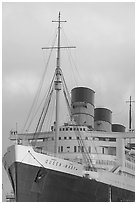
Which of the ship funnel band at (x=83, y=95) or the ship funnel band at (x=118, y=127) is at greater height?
the ship funnel band at (x=83, y=95)

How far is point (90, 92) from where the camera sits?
3975cm

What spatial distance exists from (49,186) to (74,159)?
710 centimetres

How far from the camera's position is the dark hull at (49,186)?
25.5 metres

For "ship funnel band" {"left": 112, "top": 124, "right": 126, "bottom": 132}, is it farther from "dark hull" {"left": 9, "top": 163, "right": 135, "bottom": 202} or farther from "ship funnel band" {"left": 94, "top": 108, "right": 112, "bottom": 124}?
"dark hull" {"left": 9, "top": 163, "right": 135, "bottom": 202}

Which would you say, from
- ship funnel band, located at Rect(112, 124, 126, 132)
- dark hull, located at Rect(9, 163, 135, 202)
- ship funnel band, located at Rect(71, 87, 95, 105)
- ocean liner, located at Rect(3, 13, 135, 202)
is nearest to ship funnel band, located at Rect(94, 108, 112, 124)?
ocean liner, located at Rect(3, 13, 135, 202)

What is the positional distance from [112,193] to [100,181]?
7.38 ft

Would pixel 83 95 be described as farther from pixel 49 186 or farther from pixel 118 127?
pixel 49 186

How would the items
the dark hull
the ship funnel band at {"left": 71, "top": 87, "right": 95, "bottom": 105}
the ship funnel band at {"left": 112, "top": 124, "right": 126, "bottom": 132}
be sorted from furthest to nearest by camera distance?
the ship funnel band at {"left": 112, "top": 124, "right": 126, "bottom": 132} < the ship funnel band at {"left": 71, "top": 87, "right": 95, "bottom": 105} < the dark hull

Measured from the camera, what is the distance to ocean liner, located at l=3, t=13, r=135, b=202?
85.5ft

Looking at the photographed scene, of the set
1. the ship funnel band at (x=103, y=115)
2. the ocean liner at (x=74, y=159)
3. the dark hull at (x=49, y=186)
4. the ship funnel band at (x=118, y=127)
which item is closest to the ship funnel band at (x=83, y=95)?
the ocean liner at (x=74, y=159)

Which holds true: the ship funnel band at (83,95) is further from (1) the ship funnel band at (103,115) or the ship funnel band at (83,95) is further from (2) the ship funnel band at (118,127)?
(2) the ship funnel band at (118,127)

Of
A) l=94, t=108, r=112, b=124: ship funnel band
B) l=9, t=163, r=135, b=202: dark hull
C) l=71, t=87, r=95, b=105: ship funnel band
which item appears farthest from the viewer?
l=94, t=108, r=112, b=124: ship funnel band

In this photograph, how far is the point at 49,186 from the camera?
26.6 meters

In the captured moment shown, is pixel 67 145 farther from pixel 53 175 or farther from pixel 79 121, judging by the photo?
pixel 53 175
